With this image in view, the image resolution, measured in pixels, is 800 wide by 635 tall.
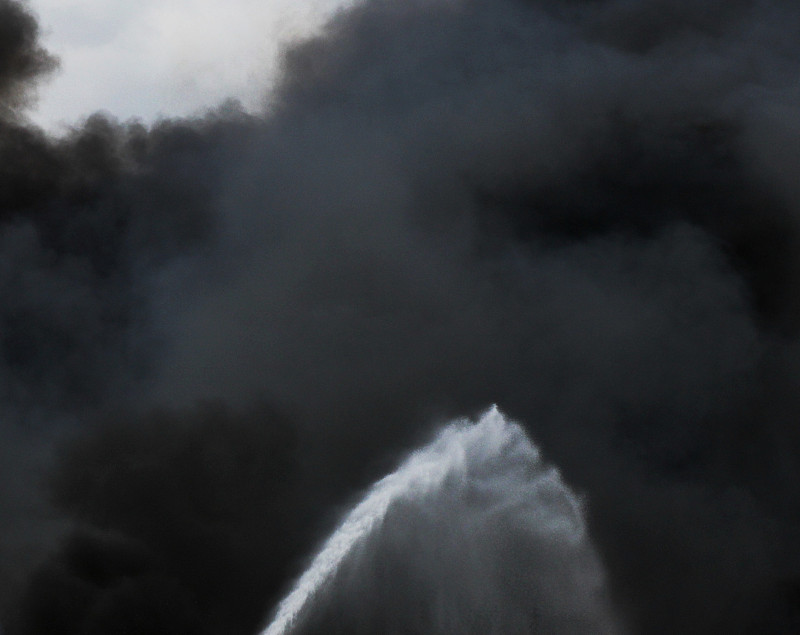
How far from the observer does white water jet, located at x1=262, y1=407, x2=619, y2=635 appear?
9438cm

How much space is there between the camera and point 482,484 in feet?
319

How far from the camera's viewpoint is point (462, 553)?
112188 mm

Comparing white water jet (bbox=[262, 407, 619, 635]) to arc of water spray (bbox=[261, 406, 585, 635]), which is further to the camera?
white water jet (bbox=[262, 407, 619, 635])

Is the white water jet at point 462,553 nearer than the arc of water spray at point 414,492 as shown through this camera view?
No

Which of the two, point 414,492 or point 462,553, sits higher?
point 414,492

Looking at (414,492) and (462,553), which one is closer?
(414,492)

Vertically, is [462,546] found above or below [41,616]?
below

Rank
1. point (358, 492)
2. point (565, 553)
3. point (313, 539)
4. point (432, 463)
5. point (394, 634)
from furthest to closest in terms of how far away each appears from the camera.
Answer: point (358, 492) < point (313, 539) < point (394, 634) < point (565, 553) < point (432, 463)

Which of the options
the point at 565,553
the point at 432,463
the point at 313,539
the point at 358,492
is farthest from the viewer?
the point at 358,492

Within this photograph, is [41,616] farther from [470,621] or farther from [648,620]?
[648,620]

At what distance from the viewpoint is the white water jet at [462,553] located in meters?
94.4

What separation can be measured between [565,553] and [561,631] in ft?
21.0

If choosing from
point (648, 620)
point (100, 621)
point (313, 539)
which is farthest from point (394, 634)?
point (648, 620)

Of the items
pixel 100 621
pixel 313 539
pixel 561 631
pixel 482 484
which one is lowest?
pixel 561 631
